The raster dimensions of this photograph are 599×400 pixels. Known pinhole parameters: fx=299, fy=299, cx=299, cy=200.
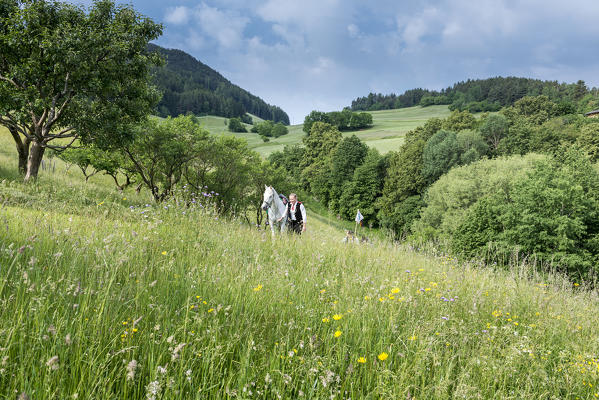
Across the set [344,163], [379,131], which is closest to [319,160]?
[344,163]

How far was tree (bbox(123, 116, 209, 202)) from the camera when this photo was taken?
2409 centimetres

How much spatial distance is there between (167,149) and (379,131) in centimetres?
10213

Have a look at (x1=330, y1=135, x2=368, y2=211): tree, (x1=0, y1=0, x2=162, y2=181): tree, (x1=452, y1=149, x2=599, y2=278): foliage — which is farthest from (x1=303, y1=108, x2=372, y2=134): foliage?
(x1=0, y1=0, x2=162, y2=181): tree

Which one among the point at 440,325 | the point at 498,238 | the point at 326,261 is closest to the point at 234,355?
the point at 440,325

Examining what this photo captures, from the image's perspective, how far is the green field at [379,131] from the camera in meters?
95.3

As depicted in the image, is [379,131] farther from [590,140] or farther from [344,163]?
[590,140]

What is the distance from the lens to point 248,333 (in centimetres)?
260

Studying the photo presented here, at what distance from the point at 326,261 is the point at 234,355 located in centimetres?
365

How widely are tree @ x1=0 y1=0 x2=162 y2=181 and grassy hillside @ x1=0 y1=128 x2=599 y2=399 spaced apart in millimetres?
14313

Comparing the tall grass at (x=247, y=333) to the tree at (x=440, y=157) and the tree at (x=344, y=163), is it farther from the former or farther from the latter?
the tree at (x=344, y=163)

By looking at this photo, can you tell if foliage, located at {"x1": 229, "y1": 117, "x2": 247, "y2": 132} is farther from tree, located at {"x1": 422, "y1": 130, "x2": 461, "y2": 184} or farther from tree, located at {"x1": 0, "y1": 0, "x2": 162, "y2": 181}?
tree, located at {"x1": 0, "y1": 0, "x2": 162, "y2": 181}

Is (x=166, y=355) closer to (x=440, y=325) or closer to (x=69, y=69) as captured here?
(x=440, y=325)

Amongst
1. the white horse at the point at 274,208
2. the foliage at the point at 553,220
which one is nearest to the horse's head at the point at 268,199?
the white horse at the point at 274,208

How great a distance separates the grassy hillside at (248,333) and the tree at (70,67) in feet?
47.0
